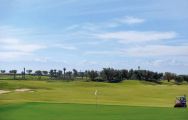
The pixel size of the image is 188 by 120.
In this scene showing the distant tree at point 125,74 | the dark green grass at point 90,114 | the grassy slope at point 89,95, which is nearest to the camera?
the dark green grass at point 90,114

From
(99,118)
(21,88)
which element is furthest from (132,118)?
(21,88)

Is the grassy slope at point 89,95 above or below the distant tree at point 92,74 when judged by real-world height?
below

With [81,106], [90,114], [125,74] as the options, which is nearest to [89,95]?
[81,106]

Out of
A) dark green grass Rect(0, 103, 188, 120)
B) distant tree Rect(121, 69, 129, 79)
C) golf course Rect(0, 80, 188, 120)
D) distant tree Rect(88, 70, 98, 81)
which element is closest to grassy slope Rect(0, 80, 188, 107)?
golf course Rect(0, 80, 188, 120)

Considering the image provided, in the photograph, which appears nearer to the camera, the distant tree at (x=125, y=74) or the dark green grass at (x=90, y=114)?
the dark green grass at (x=90, y=114)

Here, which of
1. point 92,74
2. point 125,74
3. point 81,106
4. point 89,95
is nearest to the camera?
point 81,106

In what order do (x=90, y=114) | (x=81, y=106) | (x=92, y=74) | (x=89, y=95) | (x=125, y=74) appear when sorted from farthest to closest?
(x=125, y=74) → (x=92, y=74) → (x=89, y=95) → (x=81, y=106) → (x=90, y=114)

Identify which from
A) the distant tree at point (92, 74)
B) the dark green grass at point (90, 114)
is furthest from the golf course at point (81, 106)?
the distant tree at point (92, 74)

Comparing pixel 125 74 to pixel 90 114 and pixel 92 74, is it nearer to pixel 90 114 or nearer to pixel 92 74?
pixel 92 74

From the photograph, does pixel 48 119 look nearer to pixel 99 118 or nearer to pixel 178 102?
pixel 99 118

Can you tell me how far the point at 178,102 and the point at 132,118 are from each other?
17332mm

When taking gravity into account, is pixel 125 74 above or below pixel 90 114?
above

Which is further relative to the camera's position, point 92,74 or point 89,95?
point 92,74

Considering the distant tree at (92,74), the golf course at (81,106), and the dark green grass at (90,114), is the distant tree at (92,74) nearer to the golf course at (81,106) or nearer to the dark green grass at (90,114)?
the golf course at (81,106)
